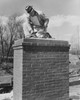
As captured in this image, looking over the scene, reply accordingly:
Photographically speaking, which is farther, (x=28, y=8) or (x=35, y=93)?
(x=28, y=8)

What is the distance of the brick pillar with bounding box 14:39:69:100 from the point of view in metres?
4.87

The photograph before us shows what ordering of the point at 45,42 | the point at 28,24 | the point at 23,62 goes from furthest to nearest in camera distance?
the point at 28,24, the point at 45,42, the point at 23,62

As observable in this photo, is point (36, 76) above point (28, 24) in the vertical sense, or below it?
below

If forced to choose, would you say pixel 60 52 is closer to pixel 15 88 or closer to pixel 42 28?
pixel 42 28

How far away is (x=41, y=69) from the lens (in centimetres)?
510

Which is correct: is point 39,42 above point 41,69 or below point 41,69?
above

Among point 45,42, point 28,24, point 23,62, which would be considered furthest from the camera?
point 28,24

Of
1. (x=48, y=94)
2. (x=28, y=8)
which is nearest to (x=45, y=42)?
(x=28, y=8)

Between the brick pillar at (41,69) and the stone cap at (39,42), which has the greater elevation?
the stone cap at (39,42)

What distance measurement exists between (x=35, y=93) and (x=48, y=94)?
48cm

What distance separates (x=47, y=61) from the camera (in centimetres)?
522

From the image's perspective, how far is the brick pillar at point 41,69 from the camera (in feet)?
16.0

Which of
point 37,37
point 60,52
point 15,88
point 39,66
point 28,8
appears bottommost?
point 15,88

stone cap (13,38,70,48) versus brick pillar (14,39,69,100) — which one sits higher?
stone cap (13,38,70,48)
